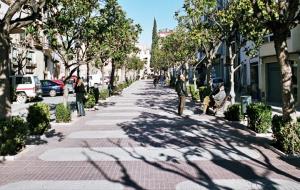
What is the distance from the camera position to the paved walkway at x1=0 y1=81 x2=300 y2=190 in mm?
7996

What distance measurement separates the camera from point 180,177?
8.39m

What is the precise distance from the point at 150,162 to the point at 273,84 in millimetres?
19759

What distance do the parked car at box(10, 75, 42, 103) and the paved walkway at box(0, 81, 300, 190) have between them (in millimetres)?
15281

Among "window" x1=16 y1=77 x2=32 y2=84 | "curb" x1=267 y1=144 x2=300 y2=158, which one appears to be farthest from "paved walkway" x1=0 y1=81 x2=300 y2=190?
"window" x1=16 y1=77 x2=32 y2=84

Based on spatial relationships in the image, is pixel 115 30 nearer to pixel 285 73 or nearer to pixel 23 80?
pixel 23 80

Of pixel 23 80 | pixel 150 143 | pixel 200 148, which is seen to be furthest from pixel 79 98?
pixel 23 80

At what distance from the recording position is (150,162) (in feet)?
31.9

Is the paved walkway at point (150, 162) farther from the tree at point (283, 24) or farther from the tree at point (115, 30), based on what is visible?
the tree at point (115, 30)

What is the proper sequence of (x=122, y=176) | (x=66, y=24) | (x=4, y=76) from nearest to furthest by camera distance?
(x=122, y=176), (x=4, y=76), (x=66, y=24)

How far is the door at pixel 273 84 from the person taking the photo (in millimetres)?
27312

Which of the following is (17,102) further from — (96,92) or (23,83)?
(96,92)

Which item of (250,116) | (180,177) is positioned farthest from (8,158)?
(250,116)

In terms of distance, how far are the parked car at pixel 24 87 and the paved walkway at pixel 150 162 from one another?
50.1 ft

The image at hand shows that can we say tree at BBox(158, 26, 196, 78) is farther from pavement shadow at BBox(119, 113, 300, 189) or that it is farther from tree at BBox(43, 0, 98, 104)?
pavement shadow at BBox(119, 113, 300, 189)
